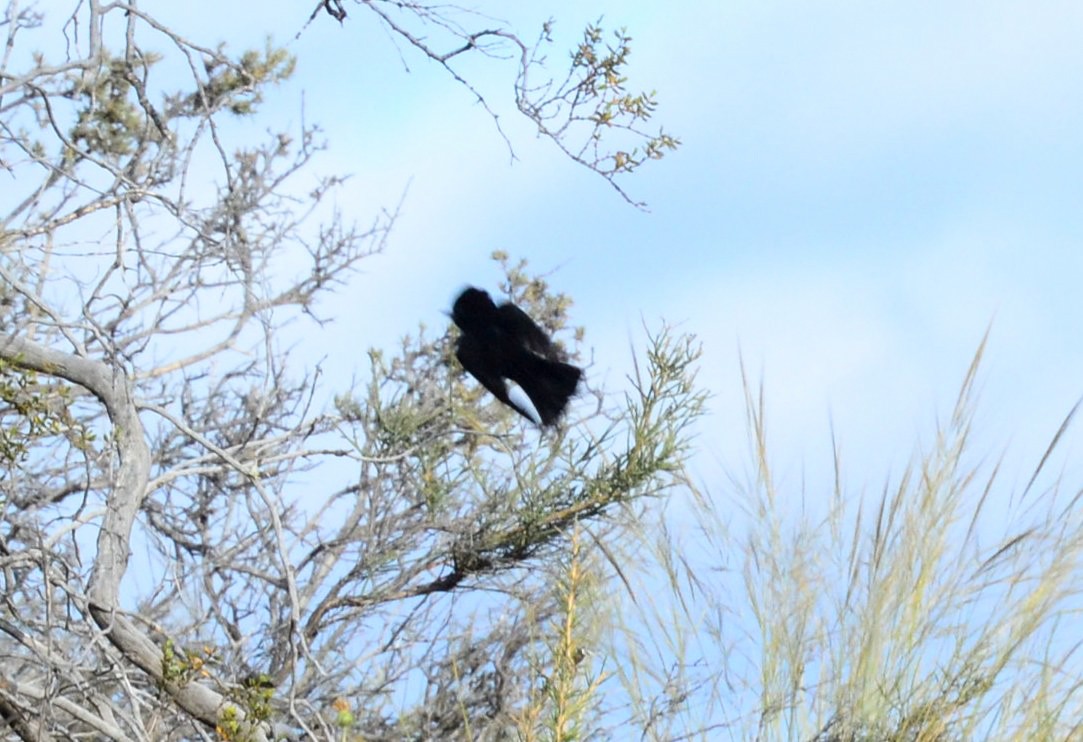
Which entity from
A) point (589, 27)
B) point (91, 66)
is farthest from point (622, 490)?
point (91, 66)

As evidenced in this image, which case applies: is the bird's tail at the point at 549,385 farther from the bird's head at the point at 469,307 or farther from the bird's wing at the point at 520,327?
the bird's head at the point at 469,307

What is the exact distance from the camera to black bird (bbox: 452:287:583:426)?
5.41m

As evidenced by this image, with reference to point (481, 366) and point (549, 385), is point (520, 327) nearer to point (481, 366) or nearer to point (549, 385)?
point (481, 366)

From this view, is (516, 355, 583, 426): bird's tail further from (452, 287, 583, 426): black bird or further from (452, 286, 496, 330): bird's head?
(452, 286, 496, 330): bird's head

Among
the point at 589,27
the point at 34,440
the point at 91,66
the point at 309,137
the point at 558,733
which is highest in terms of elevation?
the point at 309,137

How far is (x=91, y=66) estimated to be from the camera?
3.30 meters

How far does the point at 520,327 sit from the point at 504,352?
0.52 feet

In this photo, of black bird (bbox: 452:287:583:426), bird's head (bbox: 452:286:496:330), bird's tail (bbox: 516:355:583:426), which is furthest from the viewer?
bird's head (bbox: 452:286:496:330)

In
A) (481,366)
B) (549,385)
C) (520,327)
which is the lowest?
(549,385)

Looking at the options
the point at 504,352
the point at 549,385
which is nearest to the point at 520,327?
the point at 504,352

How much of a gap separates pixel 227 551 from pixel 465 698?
112cm

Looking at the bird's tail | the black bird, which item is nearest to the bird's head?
the black bird

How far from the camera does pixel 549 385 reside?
212 inches

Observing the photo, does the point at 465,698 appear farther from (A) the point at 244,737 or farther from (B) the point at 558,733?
(B) the point at 558,733
